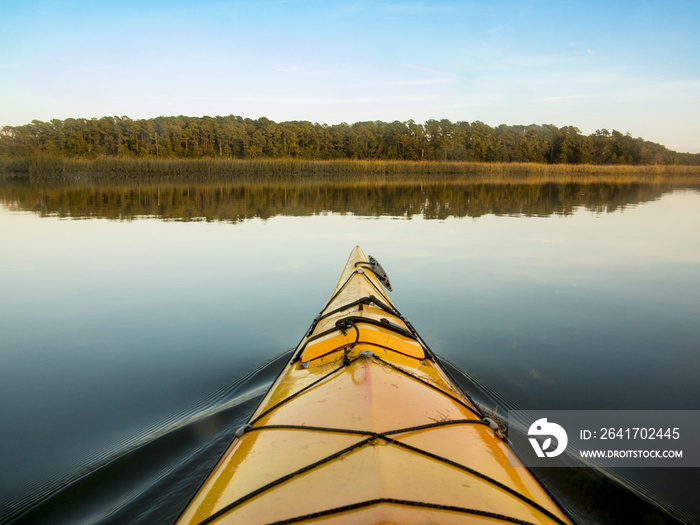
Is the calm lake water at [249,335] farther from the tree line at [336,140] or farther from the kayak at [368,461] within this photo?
the tree line at [336,140]

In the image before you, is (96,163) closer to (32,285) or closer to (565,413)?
(32,285)

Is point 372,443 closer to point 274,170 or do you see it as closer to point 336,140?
point 274,170

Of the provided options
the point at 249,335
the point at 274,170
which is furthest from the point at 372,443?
the point at 274,170

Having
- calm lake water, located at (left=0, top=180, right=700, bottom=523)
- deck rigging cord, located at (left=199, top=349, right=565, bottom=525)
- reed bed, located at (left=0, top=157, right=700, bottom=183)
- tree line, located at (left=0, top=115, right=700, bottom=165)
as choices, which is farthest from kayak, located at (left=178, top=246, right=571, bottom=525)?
tree line, located at (left=0, top=115, right=700, bottom=165)

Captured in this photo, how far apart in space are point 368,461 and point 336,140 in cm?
6667

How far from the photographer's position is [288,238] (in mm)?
9984

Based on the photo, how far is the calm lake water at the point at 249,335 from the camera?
2576 mm

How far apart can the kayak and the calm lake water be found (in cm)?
83

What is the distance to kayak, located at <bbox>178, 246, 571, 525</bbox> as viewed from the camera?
145 cm

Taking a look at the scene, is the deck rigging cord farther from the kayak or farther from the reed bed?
the reed bed

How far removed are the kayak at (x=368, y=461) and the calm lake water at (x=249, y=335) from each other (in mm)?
828

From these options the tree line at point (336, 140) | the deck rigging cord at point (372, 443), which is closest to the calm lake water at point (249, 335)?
the deck rigging cord at point (372, 443)

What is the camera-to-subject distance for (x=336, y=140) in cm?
6544

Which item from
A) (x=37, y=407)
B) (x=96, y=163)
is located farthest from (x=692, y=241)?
(x=96, y=163)
